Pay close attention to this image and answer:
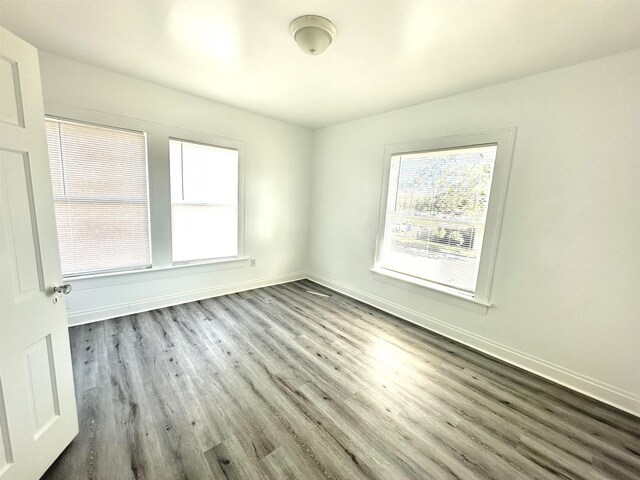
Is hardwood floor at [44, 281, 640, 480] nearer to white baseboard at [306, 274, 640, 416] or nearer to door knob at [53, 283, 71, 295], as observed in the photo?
white baseboard at [306, 274, 640, 416]

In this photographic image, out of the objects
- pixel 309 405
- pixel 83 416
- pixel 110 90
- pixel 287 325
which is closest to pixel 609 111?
pixel 309 405

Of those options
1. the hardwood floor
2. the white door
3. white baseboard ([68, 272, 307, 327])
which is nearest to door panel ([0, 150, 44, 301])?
the white door

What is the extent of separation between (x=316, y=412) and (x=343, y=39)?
265 cm

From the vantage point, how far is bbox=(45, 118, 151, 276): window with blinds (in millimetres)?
2441

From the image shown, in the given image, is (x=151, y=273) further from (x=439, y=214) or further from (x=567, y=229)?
(x=567, y=229)

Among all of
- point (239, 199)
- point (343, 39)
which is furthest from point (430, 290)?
point (239, 199)

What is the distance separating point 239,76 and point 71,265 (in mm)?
2571

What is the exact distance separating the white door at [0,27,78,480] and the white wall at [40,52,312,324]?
1.67 metres

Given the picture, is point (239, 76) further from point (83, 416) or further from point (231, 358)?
point (83, 416)

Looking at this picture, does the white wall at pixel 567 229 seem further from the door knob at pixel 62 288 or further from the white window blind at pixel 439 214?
the door knob at pixel 62 288

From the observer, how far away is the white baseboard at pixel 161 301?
2.71 meters

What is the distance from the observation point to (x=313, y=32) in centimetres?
169

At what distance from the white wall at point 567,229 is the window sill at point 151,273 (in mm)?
2860

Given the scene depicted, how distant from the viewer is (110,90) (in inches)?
101
